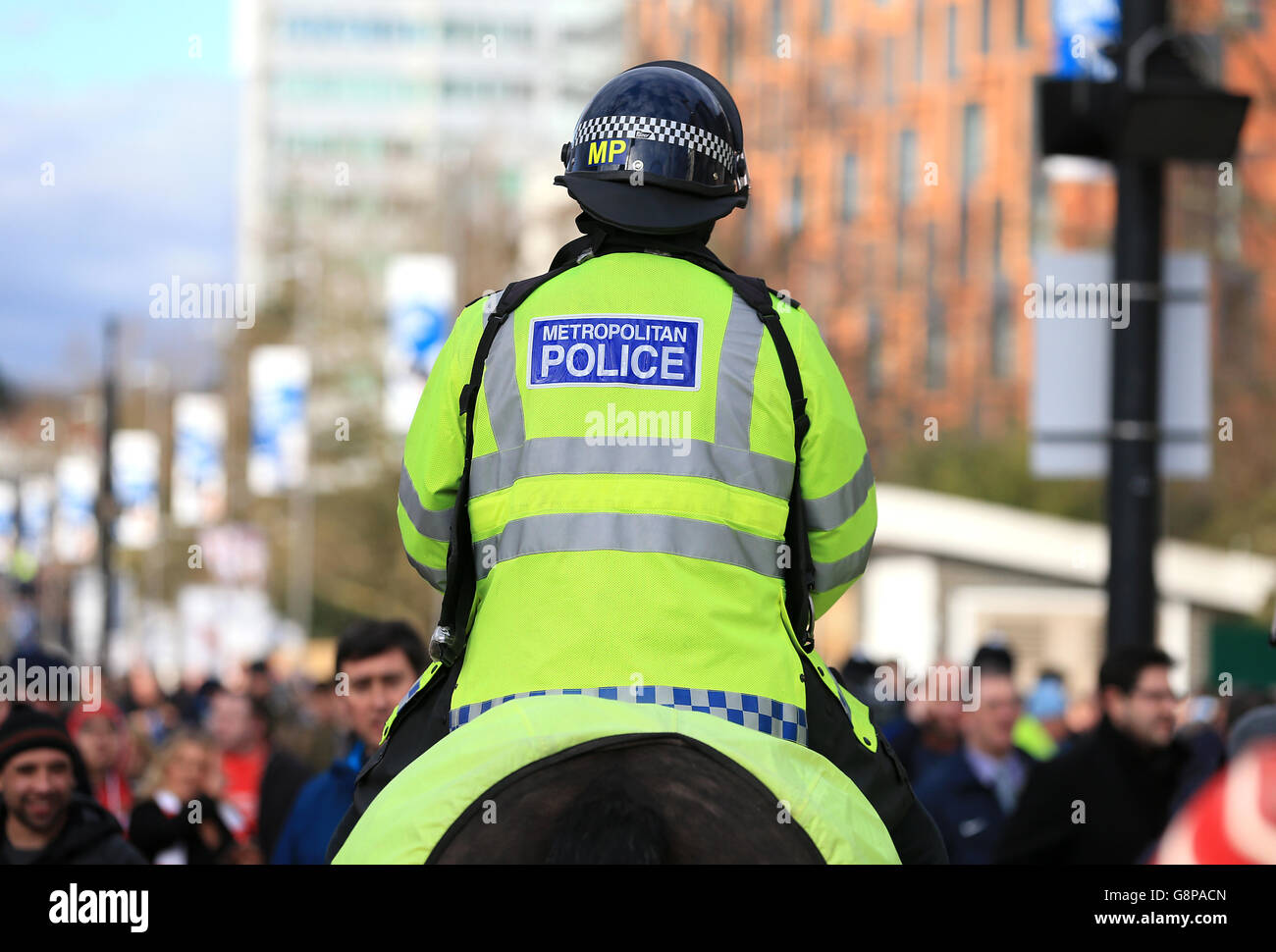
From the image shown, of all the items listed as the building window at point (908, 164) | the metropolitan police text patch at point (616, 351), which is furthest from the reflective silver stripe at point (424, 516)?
the building window at point (908, 164)

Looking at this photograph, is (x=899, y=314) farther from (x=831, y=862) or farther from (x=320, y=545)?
(x=831, y=862)

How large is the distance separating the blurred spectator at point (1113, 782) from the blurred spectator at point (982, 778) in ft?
2.24

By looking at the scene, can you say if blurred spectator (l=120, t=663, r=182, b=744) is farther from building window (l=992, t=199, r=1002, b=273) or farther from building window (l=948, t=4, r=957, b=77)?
building window (l=948, t=4, r=957, b=77)

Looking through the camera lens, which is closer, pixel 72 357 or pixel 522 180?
pixel 522 180

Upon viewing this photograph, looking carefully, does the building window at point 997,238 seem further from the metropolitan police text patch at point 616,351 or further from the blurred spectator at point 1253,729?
the metropolitan police text patch at point 616,351

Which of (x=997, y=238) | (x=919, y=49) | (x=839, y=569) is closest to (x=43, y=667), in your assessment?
(x=839, y=569)

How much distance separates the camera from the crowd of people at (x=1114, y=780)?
373 cm

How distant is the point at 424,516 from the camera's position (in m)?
4.02

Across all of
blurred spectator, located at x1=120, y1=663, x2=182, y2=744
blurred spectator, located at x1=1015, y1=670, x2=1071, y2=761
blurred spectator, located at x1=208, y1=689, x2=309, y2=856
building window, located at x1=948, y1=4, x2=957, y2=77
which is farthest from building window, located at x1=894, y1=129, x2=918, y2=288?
blurred spectator, located at x1=208, y1=689, x2=309, y2=856

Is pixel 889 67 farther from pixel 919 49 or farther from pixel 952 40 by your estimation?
pixel 952 40

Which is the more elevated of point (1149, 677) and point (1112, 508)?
point (1112, 508)

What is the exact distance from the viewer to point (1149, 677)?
8117mm
